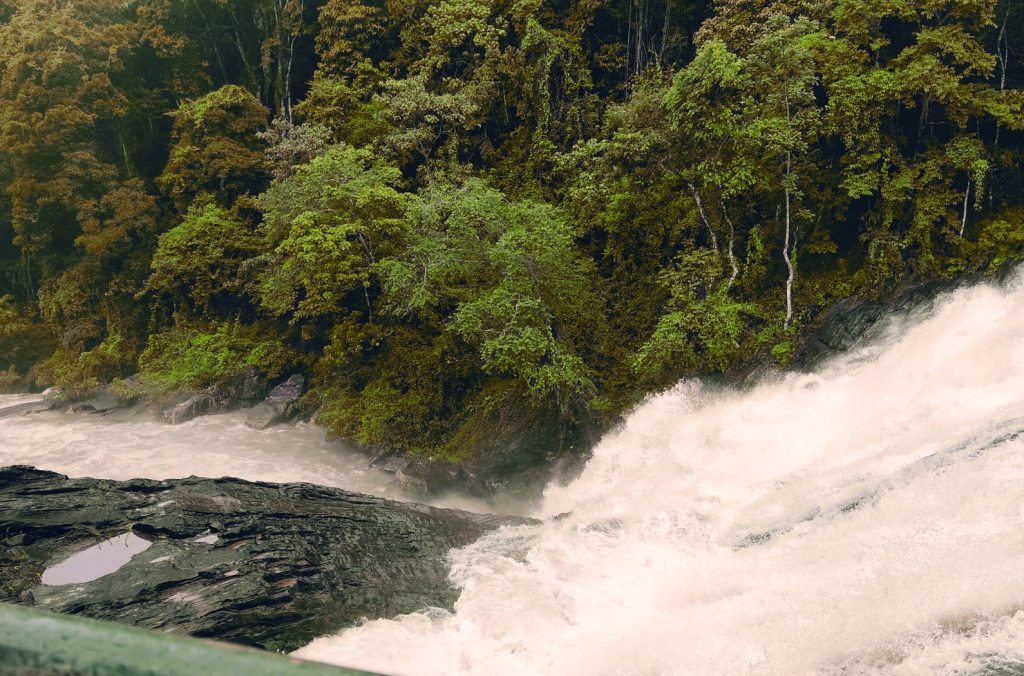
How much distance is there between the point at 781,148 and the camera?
10.2 meters

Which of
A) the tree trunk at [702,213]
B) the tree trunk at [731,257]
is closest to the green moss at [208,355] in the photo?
the tree trunk at [702,213]

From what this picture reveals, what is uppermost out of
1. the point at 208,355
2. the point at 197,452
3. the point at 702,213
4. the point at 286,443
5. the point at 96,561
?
the point at 702,213

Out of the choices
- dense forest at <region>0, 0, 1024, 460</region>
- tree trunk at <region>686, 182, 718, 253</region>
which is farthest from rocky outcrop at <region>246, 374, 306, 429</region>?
tree trunk at <region>686, 182, 718, 253</region>

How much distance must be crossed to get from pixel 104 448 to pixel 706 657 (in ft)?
45.4

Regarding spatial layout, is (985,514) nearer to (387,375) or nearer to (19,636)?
(19,636)

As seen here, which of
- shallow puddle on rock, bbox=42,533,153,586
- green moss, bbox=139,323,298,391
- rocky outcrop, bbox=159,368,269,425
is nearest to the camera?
shallow puddle on rock, bbox=42,533,153,586

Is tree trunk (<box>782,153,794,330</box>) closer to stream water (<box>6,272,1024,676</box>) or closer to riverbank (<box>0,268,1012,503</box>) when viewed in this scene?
riverbank (<box>0,268,1012,503</box>)

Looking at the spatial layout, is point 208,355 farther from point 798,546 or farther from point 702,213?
point 798,546

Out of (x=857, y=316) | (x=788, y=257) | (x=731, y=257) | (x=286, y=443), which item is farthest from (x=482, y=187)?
(x=286, y=443)

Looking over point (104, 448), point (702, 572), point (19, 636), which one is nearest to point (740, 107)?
point (702, 572)

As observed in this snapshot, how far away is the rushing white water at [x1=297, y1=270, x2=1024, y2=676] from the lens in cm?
445

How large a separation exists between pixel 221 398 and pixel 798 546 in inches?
540

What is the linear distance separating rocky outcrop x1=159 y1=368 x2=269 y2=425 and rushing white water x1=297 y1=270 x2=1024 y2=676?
30.5 ft

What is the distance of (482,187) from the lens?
12.2 m
